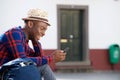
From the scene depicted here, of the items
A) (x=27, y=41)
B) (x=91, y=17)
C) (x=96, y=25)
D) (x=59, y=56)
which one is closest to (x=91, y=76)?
(x=96, y=25)

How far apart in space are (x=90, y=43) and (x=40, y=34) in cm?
1201

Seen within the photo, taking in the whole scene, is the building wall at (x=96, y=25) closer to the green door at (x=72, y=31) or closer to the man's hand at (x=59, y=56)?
the green door at (x=72, y=31)

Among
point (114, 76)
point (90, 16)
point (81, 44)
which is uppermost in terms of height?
point (90, 16)

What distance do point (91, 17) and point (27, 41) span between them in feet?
39.3

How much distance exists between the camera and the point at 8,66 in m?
2.98

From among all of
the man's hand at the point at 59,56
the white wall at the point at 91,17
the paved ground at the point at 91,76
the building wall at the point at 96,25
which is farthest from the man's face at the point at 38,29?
the building wall at the point at 96,25

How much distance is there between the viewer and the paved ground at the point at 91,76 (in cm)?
1348

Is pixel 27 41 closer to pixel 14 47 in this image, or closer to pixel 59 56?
pixel 14 47

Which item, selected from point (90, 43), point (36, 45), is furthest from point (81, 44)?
point (36, 45)

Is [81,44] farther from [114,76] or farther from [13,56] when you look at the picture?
[13,56]

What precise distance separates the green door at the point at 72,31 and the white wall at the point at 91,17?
21.8 inches

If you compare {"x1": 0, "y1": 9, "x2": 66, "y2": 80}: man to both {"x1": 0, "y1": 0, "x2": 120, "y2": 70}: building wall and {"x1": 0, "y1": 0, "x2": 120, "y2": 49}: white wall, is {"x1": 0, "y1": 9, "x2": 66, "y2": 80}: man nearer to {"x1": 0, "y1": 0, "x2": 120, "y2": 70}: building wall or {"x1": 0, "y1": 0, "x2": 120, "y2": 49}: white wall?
{"x1": 0, "y1": 0, "x2": 120, "y2": 49}: white wall

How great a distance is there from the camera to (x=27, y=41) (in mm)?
3574

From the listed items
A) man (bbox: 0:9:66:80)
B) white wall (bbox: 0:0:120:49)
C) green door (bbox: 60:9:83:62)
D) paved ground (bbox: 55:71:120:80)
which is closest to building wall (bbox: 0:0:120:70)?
white wall (bbox: 0:0:120:49)
